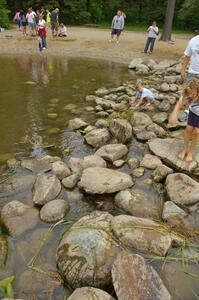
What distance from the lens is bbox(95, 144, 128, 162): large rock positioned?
5.57m

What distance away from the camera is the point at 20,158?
5.92 m

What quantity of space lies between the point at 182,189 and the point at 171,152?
107 centimetres

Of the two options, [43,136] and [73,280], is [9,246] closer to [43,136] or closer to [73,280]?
[73,280]

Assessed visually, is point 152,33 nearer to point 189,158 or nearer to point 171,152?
point 171,152

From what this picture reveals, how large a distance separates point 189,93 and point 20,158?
3.35 m

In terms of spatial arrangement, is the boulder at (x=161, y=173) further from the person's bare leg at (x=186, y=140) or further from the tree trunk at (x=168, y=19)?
the tree trunk at (x=168, y=19)

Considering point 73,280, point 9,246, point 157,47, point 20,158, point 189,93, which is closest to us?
point 73,280

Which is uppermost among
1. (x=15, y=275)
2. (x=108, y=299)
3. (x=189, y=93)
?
(x=189, y=93)

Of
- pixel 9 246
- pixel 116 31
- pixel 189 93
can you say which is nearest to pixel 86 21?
pixel 116 31

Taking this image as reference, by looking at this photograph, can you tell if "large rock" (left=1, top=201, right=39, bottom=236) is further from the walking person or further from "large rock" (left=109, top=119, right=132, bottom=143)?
the walking person

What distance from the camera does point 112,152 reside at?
223 inches

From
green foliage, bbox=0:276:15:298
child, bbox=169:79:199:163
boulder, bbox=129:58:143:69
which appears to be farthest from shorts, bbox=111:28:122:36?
green foliage, bbox=0:276:15:298

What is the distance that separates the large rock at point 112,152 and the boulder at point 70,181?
86 cm

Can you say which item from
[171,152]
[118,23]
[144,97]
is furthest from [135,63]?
[171,152]
